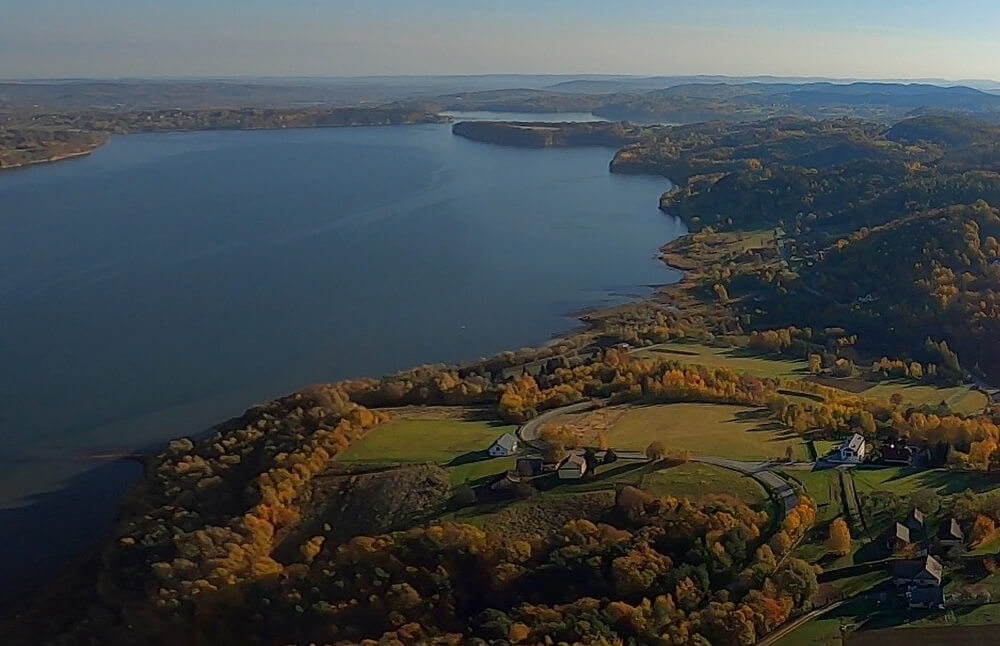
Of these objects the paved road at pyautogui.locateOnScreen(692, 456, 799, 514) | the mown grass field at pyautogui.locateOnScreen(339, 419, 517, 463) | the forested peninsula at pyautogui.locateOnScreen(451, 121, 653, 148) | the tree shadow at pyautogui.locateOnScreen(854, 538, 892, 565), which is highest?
the forested peninsula at pyautogui.locateOnScreen(451, 121, 653, 148)

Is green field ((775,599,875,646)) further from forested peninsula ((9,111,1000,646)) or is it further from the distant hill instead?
the distant hill

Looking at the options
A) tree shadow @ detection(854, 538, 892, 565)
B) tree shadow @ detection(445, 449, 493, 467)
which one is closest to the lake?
tree shadow @ detection(445, 449, 493, 467)

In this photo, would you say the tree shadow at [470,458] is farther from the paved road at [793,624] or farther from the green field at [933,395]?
the green field at [933,395]

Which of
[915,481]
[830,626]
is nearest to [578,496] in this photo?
[830,626]

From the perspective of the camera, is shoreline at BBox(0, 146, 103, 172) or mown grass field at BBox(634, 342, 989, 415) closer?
mown grass field at BBox(634, 342, 989, 415)

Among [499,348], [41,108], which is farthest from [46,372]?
[41,108]

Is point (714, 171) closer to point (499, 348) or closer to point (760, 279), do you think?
point (760, 279)
